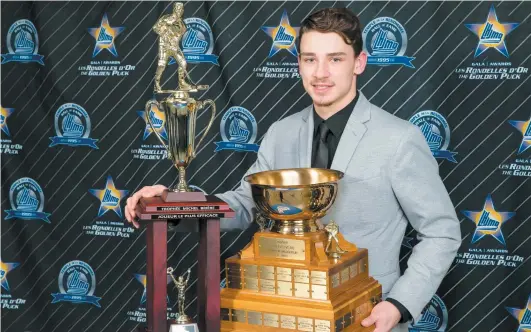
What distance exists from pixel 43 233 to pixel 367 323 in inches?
86.4

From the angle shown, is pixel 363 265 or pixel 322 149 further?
pixel 322 149

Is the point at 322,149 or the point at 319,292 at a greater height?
the point at 322,149

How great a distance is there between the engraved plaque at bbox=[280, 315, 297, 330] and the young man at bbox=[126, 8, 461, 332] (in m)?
0.40

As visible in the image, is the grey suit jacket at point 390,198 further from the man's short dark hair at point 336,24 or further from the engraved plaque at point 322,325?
the engraved plaque at point 322,325

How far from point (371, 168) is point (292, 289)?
1.82 feet

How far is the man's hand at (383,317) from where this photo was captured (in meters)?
1.78

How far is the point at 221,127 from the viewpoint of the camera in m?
3.15

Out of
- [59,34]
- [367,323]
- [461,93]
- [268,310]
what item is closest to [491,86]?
[461,93]

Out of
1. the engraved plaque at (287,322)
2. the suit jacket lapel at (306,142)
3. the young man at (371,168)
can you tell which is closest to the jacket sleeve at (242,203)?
the young man at (371,168)

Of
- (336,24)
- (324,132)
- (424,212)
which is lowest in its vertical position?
(424,212)

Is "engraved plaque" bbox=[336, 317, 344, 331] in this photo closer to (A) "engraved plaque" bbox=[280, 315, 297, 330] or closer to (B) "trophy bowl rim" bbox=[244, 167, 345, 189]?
(A) "engraved plaque" bbox=[280, 315, 297, 330]

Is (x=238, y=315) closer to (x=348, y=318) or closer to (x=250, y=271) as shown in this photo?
(x=250, y=271)

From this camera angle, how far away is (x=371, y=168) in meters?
2.05

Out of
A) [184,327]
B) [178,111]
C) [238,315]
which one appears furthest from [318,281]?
[178,111]
